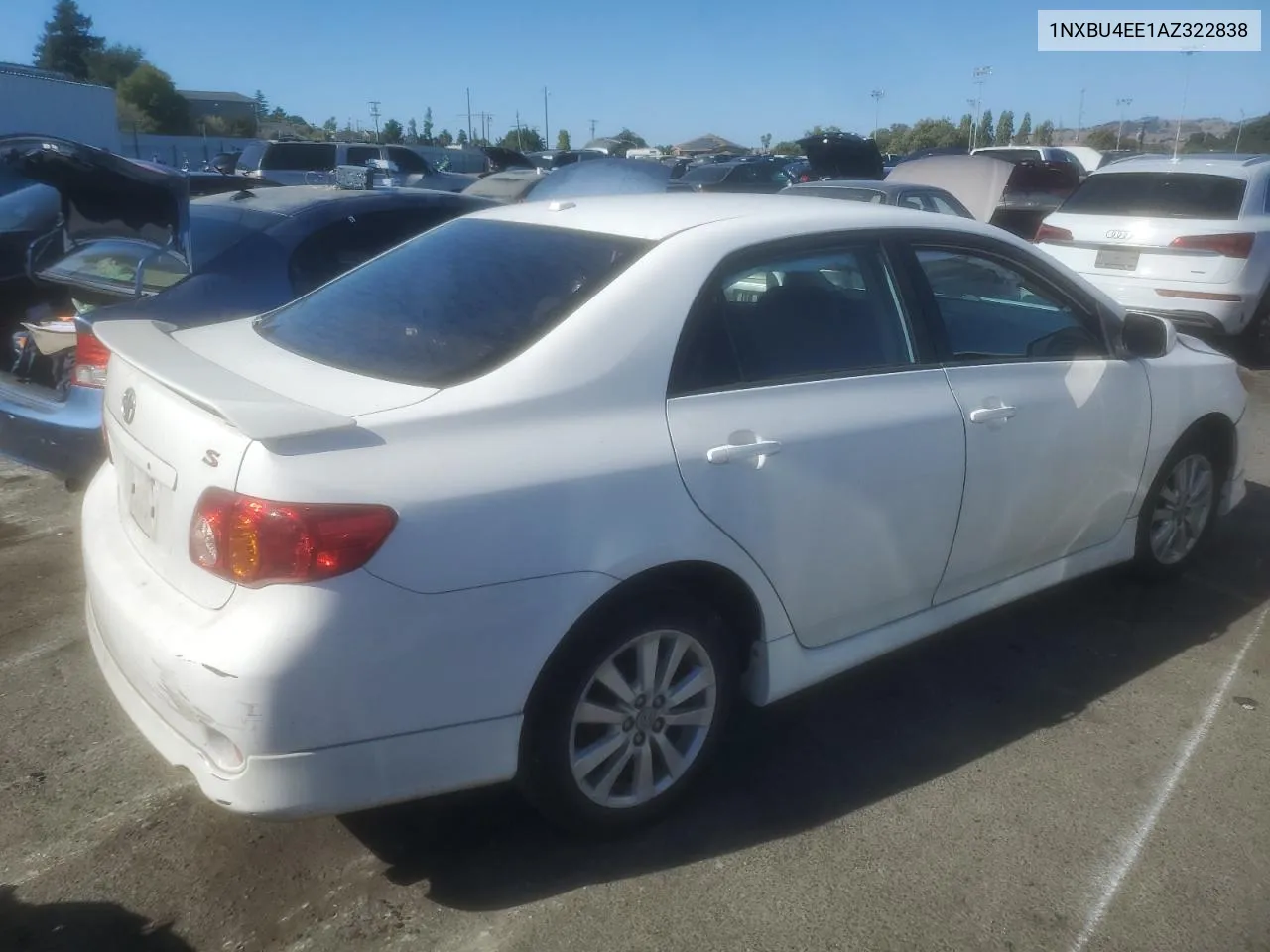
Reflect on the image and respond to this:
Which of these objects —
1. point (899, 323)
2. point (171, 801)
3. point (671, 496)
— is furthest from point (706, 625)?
point (171, 801)

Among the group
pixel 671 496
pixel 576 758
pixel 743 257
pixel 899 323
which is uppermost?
pixel 743 257

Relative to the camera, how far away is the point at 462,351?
9.29 ft

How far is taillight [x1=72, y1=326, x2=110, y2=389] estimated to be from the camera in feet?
14.4

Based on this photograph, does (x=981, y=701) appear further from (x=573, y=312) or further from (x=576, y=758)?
(x=573, y=312)

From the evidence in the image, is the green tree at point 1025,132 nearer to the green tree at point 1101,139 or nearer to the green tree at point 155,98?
the green tree at point 1101,139

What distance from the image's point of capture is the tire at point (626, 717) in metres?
2.67

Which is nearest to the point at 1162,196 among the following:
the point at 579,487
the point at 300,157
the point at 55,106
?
the point at 579,487

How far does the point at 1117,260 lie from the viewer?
9.34 meters

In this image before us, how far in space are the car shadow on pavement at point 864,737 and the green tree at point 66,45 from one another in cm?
8040

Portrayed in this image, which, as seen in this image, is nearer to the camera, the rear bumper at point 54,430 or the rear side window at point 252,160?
the rear bumper at point 54,430

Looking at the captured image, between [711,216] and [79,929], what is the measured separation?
248cm

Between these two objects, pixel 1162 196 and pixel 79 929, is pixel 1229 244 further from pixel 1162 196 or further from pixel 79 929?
pixel 79 929

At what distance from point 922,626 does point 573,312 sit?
5.12ft

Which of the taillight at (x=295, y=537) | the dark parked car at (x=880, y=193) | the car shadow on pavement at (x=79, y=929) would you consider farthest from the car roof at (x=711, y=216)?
the dark parked car at (x=880, y=193)
